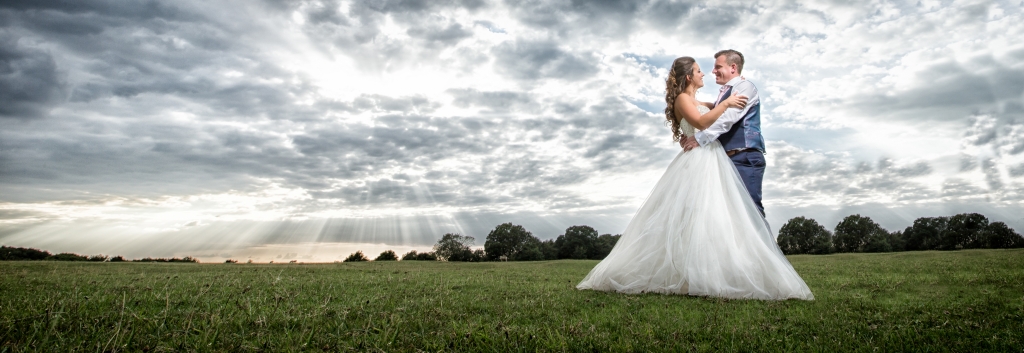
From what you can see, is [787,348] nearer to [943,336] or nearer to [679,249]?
[943,336]

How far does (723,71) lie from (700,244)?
10.5ft

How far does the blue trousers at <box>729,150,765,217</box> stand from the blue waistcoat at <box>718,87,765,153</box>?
0.47ft

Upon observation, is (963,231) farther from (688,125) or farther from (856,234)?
(688,125)

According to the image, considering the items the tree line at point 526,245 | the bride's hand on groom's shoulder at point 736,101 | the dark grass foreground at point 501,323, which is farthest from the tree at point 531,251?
the dark grass foreground at point 501,323

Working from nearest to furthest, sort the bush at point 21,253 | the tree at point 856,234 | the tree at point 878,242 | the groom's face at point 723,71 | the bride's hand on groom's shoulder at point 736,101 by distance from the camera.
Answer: the bride's hand on groom's shoulder at point 736,101, the groom's face at point 723,71, the bush at point 21,253, the tree at point 878,242, the tree at point 856,234

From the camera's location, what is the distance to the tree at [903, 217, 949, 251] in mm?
70688

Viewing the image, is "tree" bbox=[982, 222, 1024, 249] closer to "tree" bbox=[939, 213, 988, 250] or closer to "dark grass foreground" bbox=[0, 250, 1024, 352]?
"tree" bbox=[939, 213, 988, 250]

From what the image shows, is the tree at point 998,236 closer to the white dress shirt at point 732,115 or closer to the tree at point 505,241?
the tree at point 505,241

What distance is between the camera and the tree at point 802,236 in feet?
235

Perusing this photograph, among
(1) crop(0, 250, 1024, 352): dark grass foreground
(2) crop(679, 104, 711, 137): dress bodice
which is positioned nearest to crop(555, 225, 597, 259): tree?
(2) crop(679, 104, 711, 137): dress bodice

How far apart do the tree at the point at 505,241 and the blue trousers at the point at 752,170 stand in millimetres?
57367

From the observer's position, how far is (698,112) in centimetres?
845

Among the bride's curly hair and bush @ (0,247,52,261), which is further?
bush @ (0,247,52,261)

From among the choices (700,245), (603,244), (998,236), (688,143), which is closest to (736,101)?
(688,143)
